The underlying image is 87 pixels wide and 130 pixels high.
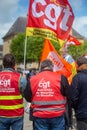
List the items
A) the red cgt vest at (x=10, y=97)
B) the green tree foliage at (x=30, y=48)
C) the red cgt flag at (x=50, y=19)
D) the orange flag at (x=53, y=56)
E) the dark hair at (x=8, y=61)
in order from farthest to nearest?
1. the green tree foliage at (x=30, y=48)
2. the red cgt flag at (x=50, y=19)
3. the orange flag at (x=53, y=56)
4. the dark hair at (x=8, y=61)
5. the red cgt vest at (x=10, y=97)

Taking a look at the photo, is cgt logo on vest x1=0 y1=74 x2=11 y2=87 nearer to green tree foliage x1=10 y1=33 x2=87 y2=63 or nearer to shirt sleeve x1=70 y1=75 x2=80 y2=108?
shirt sleeve x1=70 y1=75 x2=80 y2=108

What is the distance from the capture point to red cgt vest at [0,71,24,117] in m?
6.04

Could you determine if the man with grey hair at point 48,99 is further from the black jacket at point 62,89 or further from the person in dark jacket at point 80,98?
the person in dark jacket at point 80,98

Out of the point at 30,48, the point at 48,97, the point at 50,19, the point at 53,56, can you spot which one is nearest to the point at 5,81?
the point at 48,97

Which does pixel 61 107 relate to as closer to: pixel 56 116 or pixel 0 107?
pixel 56 116

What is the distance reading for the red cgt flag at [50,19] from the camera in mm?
9538

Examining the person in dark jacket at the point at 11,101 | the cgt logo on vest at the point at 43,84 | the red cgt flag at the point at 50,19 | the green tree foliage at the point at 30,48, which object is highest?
the green tree foliage at the point at 30,48

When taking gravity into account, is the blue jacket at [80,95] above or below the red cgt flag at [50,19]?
below

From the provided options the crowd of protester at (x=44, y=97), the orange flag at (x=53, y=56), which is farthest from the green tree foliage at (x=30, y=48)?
the crowd of protester at (x=44, y=97)

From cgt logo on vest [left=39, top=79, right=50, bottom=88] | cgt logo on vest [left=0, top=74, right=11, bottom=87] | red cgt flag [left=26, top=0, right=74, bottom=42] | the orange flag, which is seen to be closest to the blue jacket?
cgt logo on vest [left=39, top=79, right=50, bottom=88]

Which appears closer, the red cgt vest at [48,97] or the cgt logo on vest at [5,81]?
the red cgt vest at [48,97]

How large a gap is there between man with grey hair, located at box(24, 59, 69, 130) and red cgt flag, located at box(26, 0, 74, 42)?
346cm

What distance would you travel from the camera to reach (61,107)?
5.91m

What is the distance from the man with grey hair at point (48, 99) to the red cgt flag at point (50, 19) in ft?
11.4
